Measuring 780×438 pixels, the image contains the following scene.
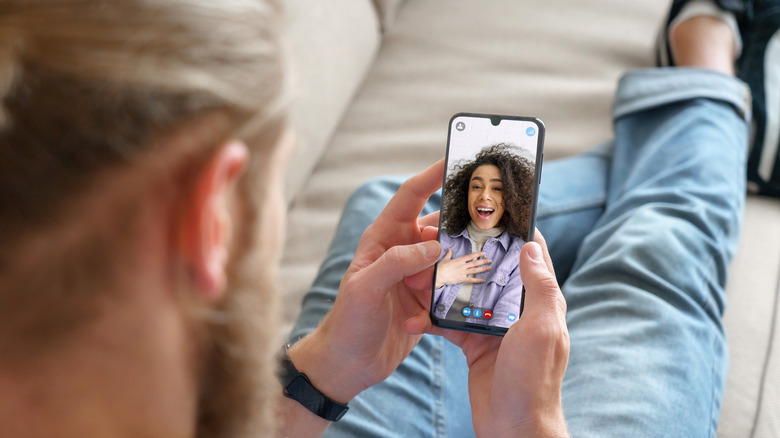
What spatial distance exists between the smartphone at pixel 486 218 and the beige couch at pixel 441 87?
370 mm

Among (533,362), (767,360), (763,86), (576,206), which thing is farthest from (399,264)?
(763,86)

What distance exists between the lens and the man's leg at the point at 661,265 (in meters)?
0.66

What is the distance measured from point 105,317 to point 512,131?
1.27 feet

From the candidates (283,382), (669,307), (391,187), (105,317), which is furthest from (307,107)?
(105,317)

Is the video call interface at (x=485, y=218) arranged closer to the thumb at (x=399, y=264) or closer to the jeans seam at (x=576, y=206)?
the thumb at (x=399, y=264)

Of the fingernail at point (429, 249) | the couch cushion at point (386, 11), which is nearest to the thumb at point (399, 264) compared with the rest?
the fingernail at point (429, 249)

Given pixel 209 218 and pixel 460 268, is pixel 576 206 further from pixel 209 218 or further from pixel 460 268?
pixel 209 218

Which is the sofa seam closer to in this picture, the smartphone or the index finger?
the smartphone

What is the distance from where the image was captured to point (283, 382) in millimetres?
658

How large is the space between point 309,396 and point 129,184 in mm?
403

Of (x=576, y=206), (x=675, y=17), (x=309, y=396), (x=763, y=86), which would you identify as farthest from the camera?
(x=675, y=17)

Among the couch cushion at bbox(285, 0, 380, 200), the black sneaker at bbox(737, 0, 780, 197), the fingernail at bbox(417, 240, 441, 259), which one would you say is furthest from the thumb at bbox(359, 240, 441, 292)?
the black sneaker at bbox(737, 0, 780, 197)

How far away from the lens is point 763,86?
104cm

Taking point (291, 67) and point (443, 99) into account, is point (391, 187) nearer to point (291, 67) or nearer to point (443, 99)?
point (443, 99)
